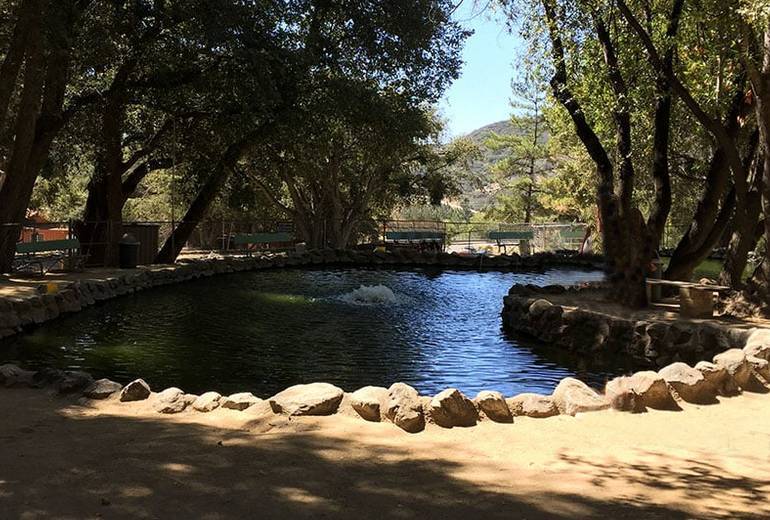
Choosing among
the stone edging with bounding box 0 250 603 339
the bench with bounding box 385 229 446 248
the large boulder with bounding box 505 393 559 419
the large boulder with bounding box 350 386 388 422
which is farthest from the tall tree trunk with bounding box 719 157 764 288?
the bench with bounding box 385 229 446 248

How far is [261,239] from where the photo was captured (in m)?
24.1

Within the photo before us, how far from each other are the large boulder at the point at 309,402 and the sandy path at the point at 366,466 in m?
0.13

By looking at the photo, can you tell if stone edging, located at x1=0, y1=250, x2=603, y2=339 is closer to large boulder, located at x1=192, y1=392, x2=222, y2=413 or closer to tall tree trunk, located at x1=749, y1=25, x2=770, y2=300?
large boulder, located at x1=192, y1=392, x2=222, y2=413

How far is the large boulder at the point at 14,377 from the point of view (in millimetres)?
5660

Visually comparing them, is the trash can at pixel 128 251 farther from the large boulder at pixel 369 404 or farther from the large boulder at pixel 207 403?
the large boulder at pixel 369 404

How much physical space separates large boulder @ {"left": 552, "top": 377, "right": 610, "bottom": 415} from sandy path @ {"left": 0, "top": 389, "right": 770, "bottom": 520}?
151mm

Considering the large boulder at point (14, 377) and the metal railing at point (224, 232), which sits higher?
the metal railing at point (224, 232)

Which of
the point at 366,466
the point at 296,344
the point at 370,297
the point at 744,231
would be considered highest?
the point at 744,231

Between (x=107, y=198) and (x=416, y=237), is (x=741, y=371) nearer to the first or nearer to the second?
(x=107, y=198)

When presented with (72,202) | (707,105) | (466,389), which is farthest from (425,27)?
(72,202)

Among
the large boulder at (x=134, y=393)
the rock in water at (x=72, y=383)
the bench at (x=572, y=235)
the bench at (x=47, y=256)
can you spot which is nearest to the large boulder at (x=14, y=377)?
the rock in water at (x=72, y=383)

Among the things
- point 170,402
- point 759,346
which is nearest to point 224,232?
point 170,402

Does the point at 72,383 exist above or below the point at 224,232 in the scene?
below

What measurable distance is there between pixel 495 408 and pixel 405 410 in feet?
2.55
